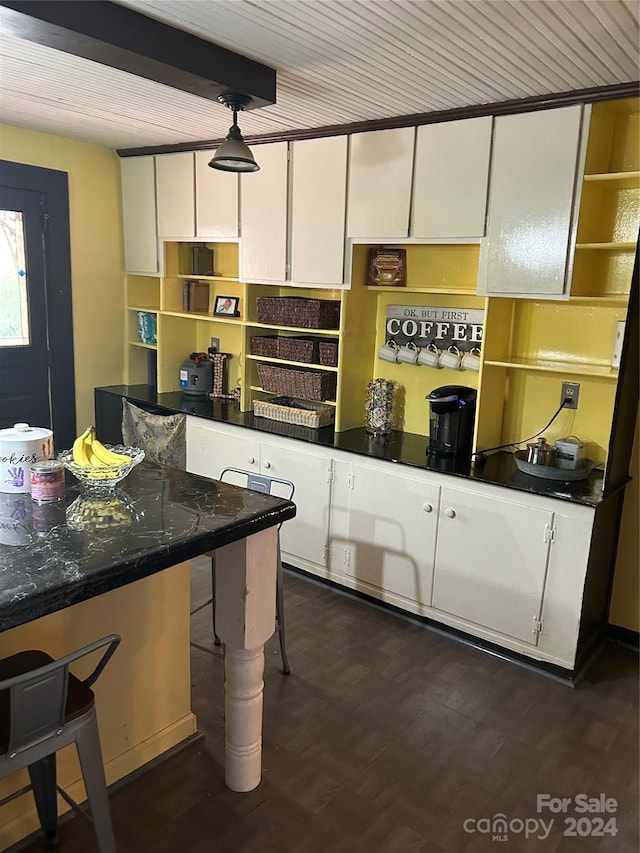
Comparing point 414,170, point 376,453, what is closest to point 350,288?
point 414,170

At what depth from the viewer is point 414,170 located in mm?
3154

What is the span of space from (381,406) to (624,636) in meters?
1.68

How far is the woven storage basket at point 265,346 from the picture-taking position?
397cm

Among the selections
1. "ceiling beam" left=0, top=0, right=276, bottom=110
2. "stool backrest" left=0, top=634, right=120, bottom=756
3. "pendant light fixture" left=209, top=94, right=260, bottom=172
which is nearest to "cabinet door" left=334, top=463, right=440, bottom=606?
"pendant light fixture" left=209, top=94, right=260, bottom=172

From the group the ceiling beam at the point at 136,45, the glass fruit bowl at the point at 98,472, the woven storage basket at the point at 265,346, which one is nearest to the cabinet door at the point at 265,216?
the woven storage basket at the point at 265,346

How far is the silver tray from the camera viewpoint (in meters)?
2.92

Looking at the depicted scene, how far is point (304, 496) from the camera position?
3.65 meters

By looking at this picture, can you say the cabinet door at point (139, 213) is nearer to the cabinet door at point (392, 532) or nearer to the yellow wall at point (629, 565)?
the cabinet door at point (392, 532)

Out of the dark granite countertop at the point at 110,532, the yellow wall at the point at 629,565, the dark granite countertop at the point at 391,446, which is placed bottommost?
the yellow wall at the point at 629,565

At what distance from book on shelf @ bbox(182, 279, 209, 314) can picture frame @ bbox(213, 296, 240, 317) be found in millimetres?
131

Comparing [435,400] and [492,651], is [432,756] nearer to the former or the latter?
[492,651]

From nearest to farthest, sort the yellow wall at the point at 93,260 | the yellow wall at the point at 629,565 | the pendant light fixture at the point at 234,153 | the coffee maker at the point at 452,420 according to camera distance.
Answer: the pendant light fixture at the point at 234,153 < the yellow wall at the point at 629,565 < the coffee maker at the point at 452,420 < the yellow wall at the point at 93,260

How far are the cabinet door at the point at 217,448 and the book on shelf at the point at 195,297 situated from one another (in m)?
0.86

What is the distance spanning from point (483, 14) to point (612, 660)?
271cm
